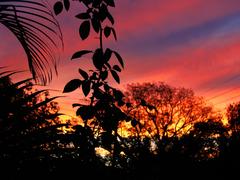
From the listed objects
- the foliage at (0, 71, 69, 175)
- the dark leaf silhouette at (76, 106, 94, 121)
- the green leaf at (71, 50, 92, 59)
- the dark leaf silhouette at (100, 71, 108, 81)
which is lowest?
the foliage at (0, 71, 69, 175)

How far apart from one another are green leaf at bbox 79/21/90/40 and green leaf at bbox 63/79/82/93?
39 centimetres

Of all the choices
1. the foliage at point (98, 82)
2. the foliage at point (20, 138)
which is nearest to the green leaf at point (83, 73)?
the foliage at point (98, 82)

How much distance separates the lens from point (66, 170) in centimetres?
150

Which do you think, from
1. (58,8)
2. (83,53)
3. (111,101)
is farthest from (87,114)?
(58,8)

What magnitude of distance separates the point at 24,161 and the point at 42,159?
0.24ft

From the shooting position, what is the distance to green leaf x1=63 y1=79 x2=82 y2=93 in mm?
2990

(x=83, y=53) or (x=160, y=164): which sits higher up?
(x=83, y=53)

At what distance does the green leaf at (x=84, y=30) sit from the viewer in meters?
2.90

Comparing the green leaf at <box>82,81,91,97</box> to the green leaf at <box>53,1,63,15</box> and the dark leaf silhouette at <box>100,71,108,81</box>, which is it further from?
the green leaf at <box>53,1,63,15</box>

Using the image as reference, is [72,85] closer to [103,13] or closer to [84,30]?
[84,30]

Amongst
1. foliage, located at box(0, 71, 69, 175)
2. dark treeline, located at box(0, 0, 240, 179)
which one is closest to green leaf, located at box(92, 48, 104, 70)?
dark treeline, located at box(0, 0, 240, 179)

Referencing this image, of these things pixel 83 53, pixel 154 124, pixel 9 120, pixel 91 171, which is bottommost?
pixel 91 171

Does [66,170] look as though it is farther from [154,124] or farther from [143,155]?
[154,124]

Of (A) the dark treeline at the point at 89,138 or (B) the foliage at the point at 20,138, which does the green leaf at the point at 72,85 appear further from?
→ (B) the foliage at the point at 20,138
